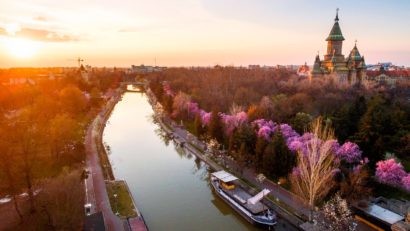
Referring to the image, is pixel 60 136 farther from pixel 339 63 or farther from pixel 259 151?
pixel 339 63

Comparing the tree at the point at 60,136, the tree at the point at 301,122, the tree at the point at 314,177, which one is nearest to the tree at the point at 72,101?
the tree at the point at 60,136

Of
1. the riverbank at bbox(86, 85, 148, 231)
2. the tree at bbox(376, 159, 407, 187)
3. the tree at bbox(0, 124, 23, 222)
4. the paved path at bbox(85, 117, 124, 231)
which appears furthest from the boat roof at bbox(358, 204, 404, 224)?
the tree at bbox(0, 124, 23, 222)

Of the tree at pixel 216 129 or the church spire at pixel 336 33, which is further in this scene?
the church spire at pixel 336 33

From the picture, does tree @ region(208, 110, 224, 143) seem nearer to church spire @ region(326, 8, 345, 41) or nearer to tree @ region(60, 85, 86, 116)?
tree @ region(60, 85, 86, 116)

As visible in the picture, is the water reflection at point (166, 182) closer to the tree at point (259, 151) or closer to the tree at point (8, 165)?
the tree at point (259, 151)

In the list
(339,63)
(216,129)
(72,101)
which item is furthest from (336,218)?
(339,63)

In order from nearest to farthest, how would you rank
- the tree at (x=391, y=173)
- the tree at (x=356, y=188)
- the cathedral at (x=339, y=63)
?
the tree at (x=356, y=188) → the tree at (x=391, y=173) → the cathedral at (x=339, y=63)

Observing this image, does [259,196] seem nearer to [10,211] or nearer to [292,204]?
[292,204]
